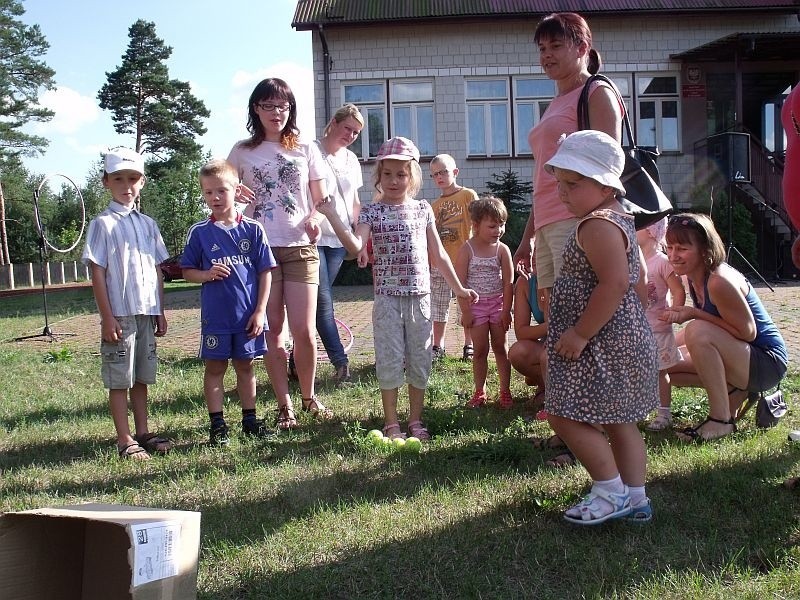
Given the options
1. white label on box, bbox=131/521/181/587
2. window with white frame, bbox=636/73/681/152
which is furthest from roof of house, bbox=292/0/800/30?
white label on box, bbox=131/521/181/587

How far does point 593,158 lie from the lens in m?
2.85

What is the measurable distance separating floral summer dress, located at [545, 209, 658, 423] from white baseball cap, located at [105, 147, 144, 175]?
103 inches

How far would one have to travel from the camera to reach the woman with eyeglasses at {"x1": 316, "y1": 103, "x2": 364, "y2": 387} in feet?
19.2

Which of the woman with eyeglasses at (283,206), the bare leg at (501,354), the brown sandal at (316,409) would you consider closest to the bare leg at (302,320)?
the woman with eyeglasses at (283,206)

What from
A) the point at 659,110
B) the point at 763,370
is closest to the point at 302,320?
the point at 763,370

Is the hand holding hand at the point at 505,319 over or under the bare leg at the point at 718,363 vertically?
over

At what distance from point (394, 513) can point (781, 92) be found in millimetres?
21743

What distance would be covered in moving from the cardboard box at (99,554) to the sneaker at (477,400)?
10.0ft

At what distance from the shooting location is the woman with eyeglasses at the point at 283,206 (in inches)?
186

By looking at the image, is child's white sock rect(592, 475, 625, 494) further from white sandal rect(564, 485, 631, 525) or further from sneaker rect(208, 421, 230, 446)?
sneaker rect(208, 421, 230, 446)

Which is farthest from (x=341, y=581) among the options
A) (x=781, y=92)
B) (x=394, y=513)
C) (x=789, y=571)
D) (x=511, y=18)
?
(x=781, y=92)

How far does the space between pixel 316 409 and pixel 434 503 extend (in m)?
1.85

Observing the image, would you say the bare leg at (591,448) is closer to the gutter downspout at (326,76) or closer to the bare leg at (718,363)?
the bare leg at (718,363)

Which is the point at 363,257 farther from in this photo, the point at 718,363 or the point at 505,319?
the point at 718,363
